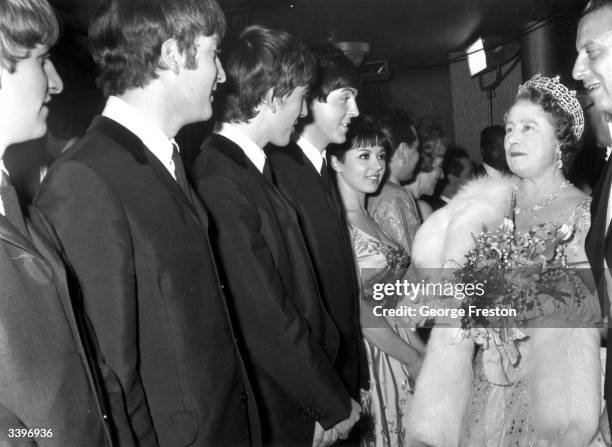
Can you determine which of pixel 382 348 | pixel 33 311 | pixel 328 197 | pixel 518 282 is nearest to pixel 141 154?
pixel 33 311

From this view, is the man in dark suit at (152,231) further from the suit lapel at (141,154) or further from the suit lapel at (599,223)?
the suit lapel at (599,223)

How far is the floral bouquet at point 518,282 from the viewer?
101 inches

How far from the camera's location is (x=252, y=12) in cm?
406

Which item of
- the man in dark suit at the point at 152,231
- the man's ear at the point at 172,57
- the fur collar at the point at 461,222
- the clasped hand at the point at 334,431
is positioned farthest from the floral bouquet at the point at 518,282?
the man's ear at the point at 172,57

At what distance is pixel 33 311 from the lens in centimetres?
120

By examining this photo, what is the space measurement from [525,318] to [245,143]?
48.2 inches

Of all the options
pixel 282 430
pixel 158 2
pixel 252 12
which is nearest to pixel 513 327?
pixel 282 430

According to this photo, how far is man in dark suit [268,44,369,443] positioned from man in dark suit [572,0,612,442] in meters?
0.87

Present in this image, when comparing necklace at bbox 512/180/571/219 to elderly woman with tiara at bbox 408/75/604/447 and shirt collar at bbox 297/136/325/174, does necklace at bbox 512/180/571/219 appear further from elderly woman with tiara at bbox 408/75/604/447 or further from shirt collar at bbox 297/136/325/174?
shirt collar at bbox 297/136/325/174

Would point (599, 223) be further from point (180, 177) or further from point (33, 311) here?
point (33, 311)

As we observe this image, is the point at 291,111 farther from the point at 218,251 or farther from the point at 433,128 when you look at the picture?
the point at 433,128

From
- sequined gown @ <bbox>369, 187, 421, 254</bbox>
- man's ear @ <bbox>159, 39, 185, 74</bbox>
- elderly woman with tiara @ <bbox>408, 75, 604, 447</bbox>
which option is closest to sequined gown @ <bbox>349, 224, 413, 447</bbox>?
elderly woman with tiara @ <bbox>408, 75, 604, 447</bbox>

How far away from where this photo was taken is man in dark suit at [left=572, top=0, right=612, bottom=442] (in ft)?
6.58

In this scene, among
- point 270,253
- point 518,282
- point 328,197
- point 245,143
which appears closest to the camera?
point 270,253
